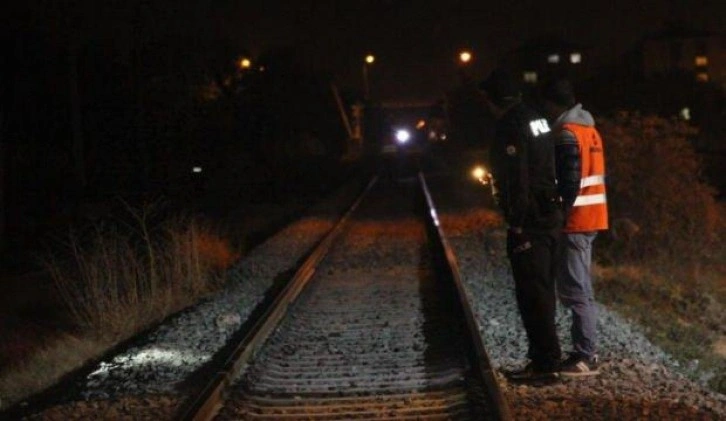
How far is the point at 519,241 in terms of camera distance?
724 cm

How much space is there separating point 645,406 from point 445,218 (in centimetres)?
1746

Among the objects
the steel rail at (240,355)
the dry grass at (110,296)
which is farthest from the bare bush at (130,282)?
the steel rail at (240,355)

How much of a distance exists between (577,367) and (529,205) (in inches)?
51.4

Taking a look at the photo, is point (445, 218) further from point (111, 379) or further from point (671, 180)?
point (111, 379)

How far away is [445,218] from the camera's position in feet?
78.9

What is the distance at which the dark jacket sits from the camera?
7.00 meters

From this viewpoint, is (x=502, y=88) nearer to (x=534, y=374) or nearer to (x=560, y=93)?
(x=560, y=93)

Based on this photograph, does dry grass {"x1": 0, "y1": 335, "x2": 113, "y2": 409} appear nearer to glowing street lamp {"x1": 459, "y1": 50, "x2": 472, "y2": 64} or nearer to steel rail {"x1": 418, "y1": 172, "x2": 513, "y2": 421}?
steel rail {"x1": 418, "y1": 172, "x2": 513, "y2": 421}

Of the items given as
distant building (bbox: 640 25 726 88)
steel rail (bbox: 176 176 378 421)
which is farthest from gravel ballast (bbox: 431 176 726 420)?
distant building (bbox: 640 25 726 88)

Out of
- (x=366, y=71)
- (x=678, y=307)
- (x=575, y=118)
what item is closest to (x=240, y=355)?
(x=575, y=118)

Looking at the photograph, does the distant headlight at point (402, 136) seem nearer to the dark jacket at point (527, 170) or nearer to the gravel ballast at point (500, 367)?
the gravel ballast at point (500, 367)

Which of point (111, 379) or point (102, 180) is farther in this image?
point (102, 180)

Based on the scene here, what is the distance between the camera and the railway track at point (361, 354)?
6980mm

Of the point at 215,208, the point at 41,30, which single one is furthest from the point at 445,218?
the point at 41,30
